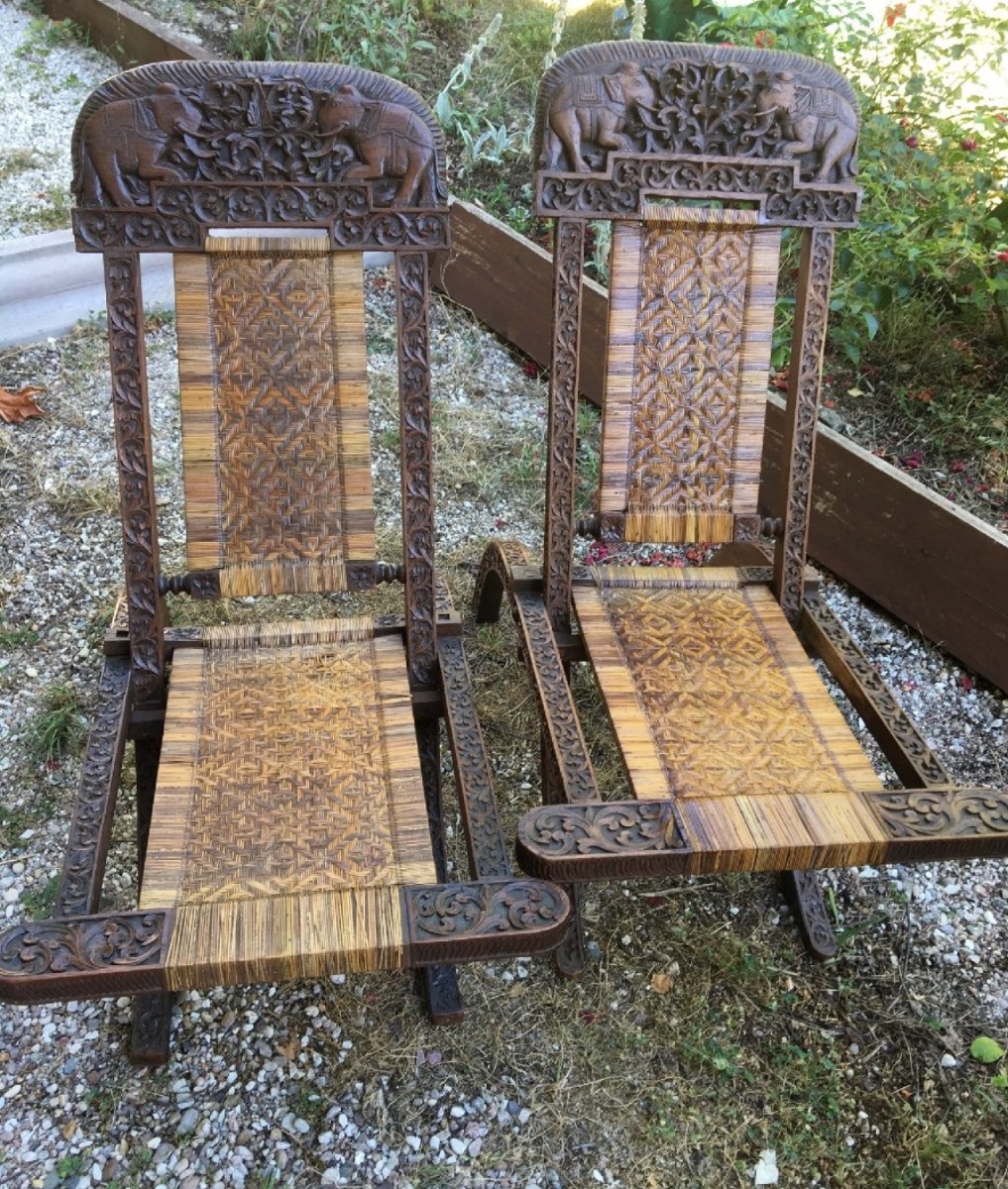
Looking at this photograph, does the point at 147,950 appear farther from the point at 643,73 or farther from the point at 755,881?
the point at 643,73

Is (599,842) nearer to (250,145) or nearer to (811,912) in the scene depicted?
(811,912)

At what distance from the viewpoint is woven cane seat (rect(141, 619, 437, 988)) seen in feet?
4.97

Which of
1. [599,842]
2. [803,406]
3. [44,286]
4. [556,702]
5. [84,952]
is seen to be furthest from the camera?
[44,286]

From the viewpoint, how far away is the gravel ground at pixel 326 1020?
1.87 m

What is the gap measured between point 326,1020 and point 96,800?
665 millimetres

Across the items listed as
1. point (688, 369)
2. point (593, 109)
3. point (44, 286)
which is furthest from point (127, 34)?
point (688, 369)

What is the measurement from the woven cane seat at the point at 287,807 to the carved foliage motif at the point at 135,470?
0.08m

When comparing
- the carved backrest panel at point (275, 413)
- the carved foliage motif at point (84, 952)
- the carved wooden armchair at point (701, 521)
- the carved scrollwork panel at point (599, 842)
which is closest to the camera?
the carved foliage motif at point (84, 952)

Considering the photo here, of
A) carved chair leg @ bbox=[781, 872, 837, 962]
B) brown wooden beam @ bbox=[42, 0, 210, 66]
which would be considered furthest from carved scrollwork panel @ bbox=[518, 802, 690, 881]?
brown wooden beam @ bbox=[42, 0, 210, 66]

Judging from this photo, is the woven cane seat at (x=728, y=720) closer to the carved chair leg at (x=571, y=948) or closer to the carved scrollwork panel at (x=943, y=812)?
the carved scrollwork panel at (x=943, y=812)

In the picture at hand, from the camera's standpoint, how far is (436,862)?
2168 mm

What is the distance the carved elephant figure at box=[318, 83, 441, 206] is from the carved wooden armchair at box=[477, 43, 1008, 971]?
8.9 inches

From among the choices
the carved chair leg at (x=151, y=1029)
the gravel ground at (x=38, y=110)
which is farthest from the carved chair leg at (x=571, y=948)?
the gravel ground at (x=38, y=110)

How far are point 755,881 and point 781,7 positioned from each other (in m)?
3.03
